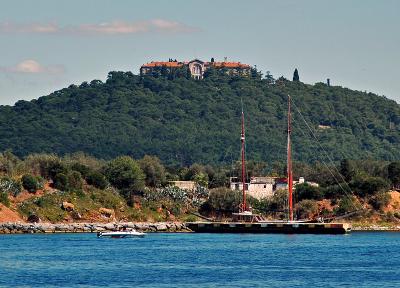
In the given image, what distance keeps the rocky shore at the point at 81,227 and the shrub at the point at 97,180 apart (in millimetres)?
12439

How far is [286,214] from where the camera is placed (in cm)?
15475

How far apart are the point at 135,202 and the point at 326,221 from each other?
1012 inches

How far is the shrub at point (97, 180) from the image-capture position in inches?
6004

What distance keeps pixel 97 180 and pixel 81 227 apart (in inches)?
743

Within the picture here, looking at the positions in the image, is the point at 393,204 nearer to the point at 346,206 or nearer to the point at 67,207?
the point at 346,206

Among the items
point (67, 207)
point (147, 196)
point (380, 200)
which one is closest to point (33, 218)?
point (67, 207)

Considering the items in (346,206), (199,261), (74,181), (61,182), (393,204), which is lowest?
(199,261)

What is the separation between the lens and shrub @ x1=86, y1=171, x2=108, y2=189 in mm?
152500

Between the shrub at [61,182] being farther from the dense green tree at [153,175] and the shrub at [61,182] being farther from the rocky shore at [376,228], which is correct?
the rocky shore at [376,228]

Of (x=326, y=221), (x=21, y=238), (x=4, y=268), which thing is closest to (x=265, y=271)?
(x=4, y=268)

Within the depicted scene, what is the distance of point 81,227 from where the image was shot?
441ft

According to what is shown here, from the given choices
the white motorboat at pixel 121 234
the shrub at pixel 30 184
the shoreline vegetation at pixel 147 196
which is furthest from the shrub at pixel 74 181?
the white motorboat at pixel 121 234

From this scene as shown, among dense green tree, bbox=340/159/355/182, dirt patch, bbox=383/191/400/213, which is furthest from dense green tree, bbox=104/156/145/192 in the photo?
dirt patch, bbox=383/191/400/213

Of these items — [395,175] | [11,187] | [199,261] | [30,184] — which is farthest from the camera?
[395,175]
